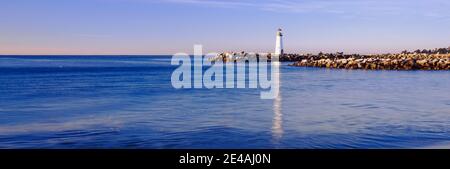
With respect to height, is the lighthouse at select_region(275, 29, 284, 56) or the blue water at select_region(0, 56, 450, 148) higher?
the lighthouse at select_region(275, 29, 284, 56)

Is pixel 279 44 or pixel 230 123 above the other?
pixel 279 44

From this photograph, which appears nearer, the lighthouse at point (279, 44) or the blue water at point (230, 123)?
the blue water at point (230, 123)

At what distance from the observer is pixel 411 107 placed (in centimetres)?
1237

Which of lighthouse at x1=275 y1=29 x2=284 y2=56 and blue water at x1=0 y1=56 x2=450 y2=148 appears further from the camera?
lighthouse at x1=275 y1=29 x2=284 y2=56

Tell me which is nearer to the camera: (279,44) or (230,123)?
(230,123)

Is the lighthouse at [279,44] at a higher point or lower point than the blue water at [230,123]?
higher
